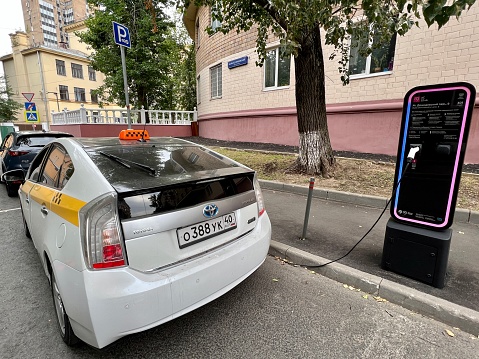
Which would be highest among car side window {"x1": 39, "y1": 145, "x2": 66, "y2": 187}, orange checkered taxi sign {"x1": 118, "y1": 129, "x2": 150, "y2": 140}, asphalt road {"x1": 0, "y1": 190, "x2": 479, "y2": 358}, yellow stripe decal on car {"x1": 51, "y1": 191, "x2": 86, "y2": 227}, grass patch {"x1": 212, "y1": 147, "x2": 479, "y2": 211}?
orange checkered taxi sign {"x1": 118, "y1": 129, "x2": 150, "y2": 140}

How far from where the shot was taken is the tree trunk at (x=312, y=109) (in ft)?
19.4

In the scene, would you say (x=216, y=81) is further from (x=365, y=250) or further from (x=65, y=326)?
(x=65, y=326)

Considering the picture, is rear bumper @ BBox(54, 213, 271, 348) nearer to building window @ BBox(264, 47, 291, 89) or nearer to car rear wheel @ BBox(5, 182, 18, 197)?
car rear wheel @ BBox(5, 182, 18, 197)

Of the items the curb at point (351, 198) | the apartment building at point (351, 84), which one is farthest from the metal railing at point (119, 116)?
the curb at point (351, 198)

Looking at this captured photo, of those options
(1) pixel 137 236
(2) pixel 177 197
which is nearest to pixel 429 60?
(2) pixel 177 197

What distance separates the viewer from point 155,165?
232 cm

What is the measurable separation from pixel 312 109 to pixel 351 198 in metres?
2.26

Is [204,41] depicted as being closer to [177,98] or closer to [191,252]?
[177,98]

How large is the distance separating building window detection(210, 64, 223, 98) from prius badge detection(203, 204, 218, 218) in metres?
13.2

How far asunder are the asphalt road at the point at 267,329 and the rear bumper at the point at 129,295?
1.25 ft

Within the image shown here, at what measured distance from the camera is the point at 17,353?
1.94m

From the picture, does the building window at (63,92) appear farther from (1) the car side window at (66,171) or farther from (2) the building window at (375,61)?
(1) the car side window at (66,171)

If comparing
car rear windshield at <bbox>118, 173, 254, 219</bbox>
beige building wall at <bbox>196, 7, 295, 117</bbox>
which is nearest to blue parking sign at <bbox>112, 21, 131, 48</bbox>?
car rear windshield at <bbox>118, 173, 254, 219</bbox>

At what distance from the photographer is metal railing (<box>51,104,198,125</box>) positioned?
1446 cm
